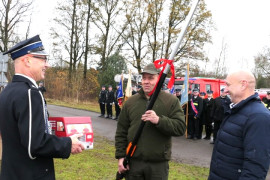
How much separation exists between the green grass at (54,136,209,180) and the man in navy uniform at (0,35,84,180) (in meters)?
3.43

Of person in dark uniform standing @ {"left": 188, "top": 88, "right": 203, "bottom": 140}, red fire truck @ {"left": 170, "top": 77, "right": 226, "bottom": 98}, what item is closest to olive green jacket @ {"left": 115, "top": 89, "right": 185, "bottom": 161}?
person in dark uniform standing @ {"left": 188, "top": 88, "right": 203, "bottom": 140}

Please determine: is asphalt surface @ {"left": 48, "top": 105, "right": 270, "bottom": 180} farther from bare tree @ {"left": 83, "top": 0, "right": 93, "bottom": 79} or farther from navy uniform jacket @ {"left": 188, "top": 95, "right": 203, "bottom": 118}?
bare tree @ {"left": 83, "top": 0, "right": 93, "bottom": 79}

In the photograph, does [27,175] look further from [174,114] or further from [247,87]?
[247,87]

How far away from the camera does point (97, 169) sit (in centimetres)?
599

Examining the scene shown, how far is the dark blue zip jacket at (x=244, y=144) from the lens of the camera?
86.3 inches

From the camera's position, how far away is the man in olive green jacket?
303 cm

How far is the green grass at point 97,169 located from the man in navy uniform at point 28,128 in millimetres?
3429

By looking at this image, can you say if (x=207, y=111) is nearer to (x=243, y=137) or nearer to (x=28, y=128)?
(x=243, y=137)

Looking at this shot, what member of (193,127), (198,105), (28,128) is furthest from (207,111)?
(28,128)

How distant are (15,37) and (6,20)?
8.16 ft

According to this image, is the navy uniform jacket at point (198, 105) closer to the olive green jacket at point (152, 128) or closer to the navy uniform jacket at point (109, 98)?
the navy uniform jacket at point (109, 98)

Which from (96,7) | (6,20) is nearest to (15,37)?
(6,20)

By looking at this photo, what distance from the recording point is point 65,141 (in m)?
2.14

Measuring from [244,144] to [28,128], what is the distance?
183cm
